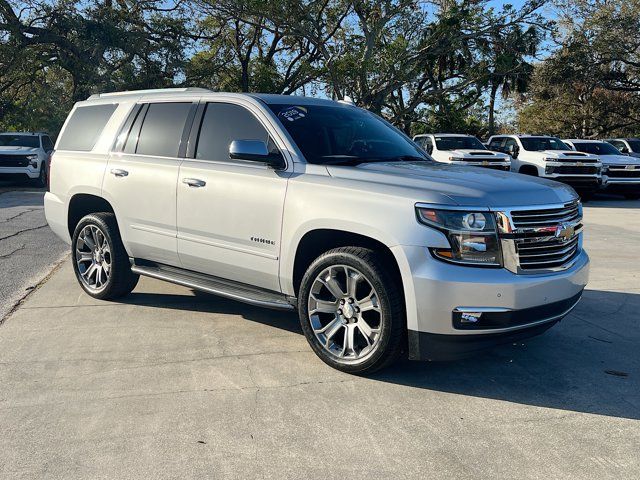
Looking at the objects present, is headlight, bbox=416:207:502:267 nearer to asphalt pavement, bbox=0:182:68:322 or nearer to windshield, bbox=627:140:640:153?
asphalt pavement, bbox=0:182:68:322

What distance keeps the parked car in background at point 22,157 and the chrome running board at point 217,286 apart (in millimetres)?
15497

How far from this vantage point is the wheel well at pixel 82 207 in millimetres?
6207

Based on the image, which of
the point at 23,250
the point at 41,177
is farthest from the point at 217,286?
the point at 41,177

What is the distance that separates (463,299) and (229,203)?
2.00 meters

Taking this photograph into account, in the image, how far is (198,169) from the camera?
5113 millimetres

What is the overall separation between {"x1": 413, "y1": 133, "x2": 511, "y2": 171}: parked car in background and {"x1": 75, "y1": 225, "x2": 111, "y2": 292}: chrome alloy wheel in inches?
448

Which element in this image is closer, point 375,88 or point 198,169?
point 198,169

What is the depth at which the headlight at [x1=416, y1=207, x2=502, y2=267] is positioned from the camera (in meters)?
3.78

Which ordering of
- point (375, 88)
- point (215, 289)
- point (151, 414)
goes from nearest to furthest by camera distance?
point (151, 414) → point (215, 289) → point (375, 88)

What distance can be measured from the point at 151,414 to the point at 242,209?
67.5 inches

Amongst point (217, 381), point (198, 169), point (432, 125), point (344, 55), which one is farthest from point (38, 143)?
point (432, 125)

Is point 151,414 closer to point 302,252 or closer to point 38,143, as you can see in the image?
point 302,252

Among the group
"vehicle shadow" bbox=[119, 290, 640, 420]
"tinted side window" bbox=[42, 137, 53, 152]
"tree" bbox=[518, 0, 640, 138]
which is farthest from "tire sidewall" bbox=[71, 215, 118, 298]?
"tree" bbox=[518, 0, 640, 138]

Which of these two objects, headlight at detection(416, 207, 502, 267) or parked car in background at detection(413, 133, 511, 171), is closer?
headlight at detection(416, 207, 502, 267)
